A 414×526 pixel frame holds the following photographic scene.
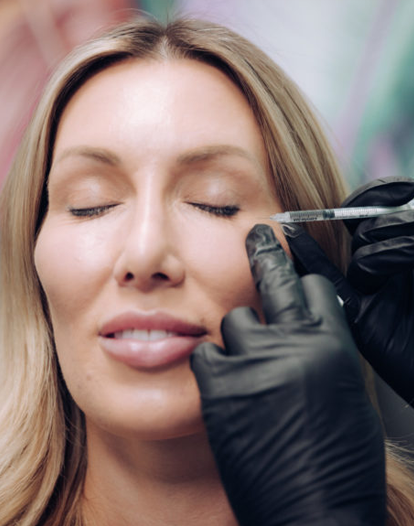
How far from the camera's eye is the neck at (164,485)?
3.71 ft

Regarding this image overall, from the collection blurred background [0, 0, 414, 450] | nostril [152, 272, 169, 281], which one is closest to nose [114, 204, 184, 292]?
nostril [152, 272, 169, 281]

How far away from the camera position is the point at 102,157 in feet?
3.67

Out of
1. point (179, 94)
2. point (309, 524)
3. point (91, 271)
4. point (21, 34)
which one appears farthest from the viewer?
point (21, 34)

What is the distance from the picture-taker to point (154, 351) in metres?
1.01

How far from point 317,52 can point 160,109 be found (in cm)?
92

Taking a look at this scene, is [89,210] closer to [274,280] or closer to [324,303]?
[274,280]

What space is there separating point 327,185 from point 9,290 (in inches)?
38.7

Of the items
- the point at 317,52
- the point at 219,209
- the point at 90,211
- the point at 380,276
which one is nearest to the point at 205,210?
the point at 219,209

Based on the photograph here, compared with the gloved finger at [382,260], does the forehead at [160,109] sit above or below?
above

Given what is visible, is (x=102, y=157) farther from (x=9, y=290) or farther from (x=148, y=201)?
(x=9, y=290)

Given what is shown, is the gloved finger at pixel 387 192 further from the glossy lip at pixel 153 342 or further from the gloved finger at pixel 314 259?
the glossy lip at pixel 153 342

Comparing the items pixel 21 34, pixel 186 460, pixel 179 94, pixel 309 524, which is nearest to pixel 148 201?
pixel 179 94

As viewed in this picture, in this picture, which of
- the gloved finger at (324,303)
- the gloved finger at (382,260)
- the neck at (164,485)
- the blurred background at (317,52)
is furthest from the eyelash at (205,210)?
the blurred background at (317,52)

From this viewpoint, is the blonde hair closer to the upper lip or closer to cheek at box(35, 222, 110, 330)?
cheek at box(35, 222, 110, 330)
